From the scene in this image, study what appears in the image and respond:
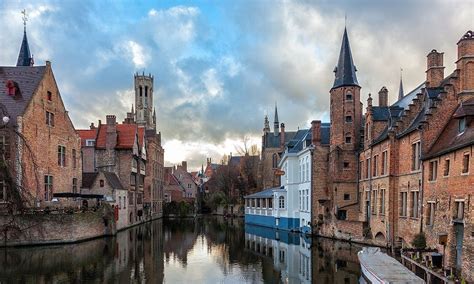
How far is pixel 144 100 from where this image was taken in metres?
114

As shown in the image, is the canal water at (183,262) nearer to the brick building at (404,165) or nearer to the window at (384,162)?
the brick building at (404,165)

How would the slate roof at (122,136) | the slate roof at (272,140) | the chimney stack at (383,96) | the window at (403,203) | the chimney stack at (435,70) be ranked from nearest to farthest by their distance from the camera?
the window at (403,203)
the chimney stack at (435,70)
the chimney stack at (383,96)
the slate roof at (122,136)
the slate roof at (272,140)

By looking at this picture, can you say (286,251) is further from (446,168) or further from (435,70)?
(435,70)

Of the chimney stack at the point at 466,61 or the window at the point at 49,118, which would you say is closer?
the chimney stack at the point at 466,61

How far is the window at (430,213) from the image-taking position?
70.9 feet

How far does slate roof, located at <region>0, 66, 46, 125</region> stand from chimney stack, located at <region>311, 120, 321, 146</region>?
2305 cm

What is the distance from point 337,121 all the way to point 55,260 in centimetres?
2376

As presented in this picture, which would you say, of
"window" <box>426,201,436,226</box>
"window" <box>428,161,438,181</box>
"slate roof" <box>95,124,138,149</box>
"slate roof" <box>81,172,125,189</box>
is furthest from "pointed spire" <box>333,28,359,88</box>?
"slate roof" <box>95,124,138,149</box>

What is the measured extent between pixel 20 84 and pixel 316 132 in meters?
24.7

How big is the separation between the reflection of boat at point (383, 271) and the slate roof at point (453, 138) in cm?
570

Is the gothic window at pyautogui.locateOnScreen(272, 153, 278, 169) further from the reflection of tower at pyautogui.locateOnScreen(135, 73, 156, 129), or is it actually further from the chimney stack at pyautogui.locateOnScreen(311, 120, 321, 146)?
the reflection of tower at pyautogui.locateOnScreen(135, 73, 156, 129)

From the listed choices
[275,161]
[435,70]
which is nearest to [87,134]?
[435,70]

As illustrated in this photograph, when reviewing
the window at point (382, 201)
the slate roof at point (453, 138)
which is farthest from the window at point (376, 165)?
the slate roof at point (453, 138)

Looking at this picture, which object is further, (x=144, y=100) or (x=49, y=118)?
(x=144, y=100)
